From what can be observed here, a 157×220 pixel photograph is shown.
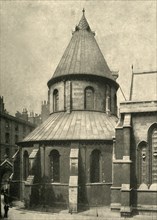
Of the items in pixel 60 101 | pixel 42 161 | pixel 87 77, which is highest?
pixel 87 77

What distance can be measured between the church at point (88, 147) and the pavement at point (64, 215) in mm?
625

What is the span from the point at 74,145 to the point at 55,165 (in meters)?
2.62

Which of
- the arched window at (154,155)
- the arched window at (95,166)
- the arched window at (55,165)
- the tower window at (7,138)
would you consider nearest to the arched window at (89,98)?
the arched window at (95,166)

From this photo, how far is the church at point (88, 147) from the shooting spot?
2275cm

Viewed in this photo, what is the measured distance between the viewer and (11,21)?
17.3 metres

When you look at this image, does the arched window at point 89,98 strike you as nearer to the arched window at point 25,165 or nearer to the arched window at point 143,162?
the arched window at point 25,165

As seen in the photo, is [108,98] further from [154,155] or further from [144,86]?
[154,155]

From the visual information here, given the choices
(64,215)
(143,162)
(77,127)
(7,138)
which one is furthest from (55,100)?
(7,138)

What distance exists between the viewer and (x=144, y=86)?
1030 inches

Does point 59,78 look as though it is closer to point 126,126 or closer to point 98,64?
point 98,64

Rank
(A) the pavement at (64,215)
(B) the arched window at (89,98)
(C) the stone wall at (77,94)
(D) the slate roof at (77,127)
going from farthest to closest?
1. (B) the arched window at (89,98)
2. (C) the stone wall at (77,94)
3. (D) the slate roof at (77,127)
4. (A) the pavement at (64,215)

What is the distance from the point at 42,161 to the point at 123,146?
25.3 feet

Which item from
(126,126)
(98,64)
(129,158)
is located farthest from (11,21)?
(98,64)

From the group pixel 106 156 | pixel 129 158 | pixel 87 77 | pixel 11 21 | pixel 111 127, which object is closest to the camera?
pixel 11 21
